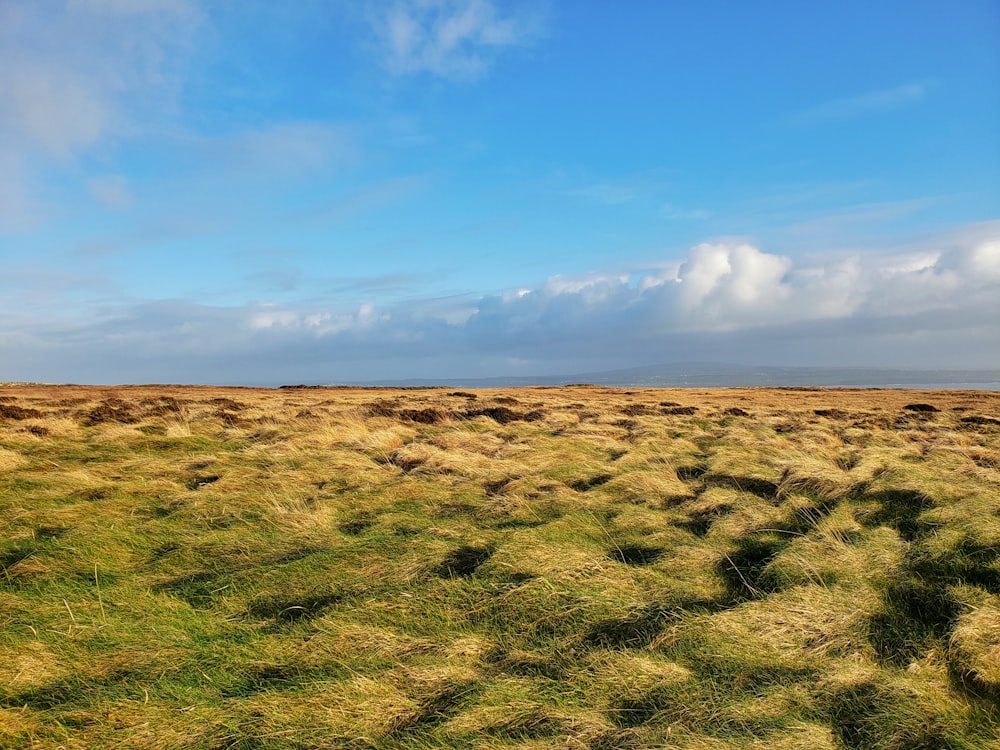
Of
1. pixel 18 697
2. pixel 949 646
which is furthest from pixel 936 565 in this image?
pixel 18 697

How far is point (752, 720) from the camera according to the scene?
410 cm

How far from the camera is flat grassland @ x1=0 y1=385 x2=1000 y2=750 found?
4.08 meters

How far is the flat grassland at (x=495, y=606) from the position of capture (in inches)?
161

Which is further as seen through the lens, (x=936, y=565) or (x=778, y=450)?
(x=778, y=450)

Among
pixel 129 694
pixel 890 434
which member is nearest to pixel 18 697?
pixel 129 694

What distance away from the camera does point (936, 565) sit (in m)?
6.66

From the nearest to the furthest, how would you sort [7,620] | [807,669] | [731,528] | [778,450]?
1. [807,669]
2. [7,620]
3. [731,528]
4. [778,450]

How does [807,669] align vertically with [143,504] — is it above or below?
below

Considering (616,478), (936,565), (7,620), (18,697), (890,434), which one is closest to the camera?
(18,697)

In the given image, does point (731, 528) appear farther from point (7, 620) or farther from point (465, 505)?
point (7, 620)

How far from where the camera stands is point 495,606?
5.67 metres

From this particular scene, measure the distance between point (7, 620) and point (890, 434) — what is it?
66.9 feet

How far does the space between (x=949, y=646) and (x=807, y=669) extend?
1337 mm

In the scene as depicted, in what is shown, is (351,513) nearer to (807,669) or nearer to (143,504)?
(143,504)
